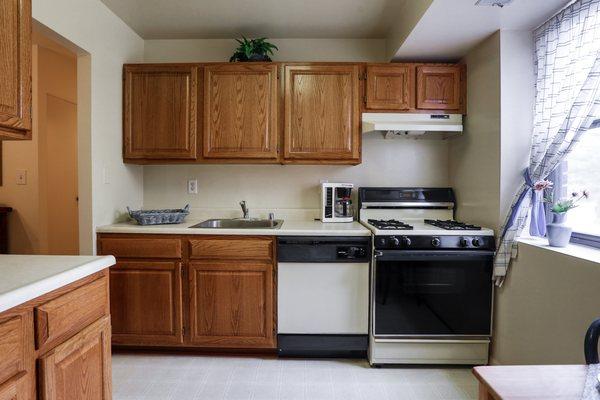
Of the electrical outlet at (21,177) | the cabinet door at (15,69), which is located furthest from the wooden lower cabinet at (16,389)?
the electrical outlet at (21,177)

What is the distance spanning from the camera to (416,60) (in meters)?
2.61

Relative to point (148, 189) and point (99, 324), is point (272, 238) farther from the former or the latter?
point (148, 189)

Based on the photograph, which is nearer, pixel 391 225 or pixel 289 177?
pixel 391 225

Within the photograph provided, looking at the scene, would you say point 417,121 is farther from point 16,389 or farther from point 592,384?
point 16,389

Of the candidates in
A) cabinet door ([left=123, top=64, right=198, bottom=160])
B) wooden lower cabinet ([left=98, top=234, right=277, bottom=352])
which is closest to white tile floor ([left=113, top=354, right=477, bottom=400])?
wooden lower cabinet ([left=98, top=234, right=277, bottom=352])

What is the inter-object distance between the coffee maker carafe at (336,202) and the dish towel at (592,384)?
1.94 metres

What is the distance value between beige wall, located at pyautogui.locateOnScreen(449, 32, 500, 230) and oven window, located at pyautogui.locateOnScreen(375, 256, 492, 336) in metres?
0.37

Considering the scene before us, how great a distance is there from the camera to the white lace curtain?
63.9 inches

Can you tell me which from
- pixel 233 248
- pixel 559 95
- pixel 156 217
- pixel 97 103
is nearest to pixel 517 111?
pixel 559 95

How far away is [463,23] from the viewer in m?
2.03

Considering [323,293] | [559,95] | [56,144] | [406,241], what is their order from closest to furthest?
[559,95]
[406,241]
[323,293]
[56,144]

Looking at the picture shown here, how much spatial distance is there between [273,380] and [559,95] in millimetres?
2251

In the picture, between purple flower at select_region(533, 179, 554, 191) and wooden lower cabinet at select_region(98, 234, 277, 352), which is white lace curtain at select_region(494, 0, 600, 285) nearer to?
purple flower at select_region(533, 179, 554, 191)

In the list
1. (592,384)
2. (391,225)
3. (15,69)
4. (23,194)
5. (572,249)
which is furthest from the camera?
(23,194)
